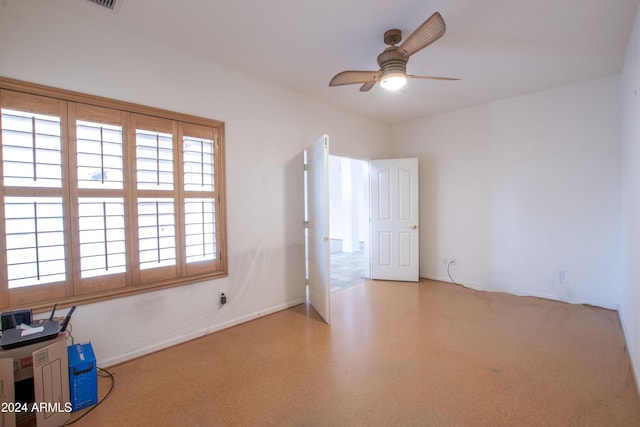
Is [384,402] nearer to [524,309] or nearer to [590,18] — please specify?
[524,309]

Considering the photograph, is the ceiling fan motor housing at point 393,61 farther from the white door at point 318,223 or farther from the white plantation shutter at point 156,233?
the white plantation shutter at point 156,233

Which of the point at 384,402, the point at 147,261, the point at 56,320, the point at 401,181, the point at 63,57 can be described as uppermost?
the point at 63,57

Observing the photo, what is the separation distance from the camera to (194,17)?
7.55 feet

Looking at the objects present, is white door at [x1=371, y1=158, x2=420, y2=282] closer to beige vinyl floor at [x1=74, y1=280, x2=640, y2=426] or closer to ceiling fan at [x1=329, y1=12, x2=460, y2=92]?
beige vinyl floor at [x1=74, y1=280, x2=640, y2=426]

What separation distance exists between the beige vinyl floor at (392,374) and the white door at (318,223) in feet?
1.03

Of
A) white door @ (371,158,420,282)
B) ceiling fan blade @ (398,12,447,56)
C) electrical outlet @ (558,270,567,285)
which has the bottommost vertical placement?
electrical outlet @ (558,270,567,285)

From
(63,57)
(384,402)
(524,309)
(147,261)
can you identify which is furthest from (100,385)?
(524,309)

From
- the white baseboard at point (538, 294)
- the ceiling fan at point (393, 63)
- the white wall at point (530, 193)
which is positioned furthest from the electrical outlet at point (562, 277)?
the ceiling fan at point (393, 63)

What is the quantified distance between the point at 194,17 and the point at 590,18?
3155 mm

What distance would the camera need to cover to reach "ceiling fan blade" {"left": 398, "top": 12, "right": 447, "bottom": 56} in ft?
5.94

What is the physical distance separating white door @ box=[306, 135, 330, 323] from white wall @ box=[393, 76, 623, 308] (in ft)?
7.67

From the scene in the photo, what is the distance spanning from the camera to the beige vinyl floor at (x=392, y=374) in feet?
6.00

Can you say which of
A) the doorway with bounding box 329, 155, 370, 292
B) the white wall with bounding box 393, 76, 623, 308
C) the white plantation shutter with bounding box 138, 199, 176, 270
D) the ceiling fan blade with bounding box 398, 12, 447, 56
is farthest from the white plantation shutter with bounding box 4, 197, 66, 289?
the doorway with bounding box 329, 155, 370, 292

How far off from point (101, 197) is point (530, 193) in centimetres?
495
